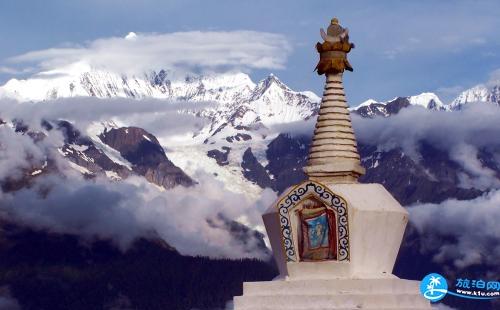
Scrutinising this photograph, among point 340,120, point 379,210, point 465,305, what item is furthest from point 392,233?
point 465,305

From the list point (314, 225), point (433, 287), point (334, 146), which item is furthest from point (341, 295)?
point (433, 287)

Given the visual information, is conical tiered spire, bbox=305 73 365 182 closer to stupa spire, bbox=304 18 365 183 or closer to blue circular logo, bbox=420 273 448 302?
stupa spire, bbox=304 18 365 183

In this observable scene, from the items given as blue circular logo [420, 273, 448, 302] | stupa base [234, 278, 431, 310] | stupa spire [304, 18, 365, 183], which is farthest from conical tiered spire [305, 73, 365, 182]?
blue circular logo [420, 273, 448, 302]

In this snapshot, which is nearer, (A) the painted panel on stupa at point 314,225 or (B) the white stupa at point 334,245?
(B) the white stupa at point 334,245

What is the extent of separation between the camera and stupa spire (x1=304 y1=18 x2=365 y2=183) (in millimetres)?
27969

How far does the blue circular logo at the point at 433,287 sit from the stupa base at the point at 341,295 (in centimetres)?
137

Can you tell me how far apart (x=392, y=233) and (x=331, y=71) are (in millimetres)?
3780

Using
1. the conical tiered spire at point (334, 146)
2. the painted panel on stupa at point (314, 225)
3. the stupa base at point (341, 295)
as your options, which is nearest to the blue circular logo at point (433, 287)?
the stupa base at point (341, 295)

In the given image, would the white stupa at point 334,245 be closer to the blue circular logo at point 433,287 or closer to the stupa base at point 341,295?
the stupa base at point 341,295

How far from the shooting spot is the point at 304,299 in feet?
88.5

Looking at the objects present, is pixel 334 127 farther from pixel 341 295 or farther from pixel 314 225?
pixel 341 295

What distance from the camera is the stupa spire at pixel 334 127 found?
28.0 m

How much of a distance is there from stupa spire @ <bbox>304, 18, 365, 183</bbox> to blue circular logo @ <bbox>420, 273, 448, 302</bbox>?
111 inches

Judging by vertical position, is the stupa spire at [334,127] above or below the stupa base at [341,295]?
above
